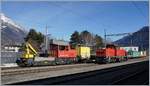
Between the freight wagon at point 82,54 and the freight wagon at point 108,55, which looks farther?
the freight wagon at point 82,54

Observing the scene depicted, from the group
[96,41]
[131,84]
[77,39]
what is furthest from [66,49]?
[96,41]

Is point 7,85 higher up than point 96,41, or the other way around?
point 96,41

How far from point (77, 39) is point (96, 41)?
1837cm

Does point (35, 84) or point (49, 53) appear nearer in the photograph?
point (35, 84)

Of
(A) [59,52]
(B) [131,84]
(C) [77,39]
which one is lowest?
(B) [131,84]

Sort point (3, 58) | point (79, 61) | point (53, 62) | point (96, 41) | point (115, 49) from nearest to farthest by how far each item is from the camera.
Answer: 1. point (53, 62)
2. point (3, 58)
3. point (79, 61)
4. point (115, 49)
5. point (96, 41)

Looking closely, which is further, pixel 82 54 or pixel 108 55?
pixel 82 54

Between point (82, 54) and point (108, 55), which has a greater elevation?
point (82, 54)

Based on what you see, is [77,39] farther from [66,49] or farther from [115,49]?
[66,49]

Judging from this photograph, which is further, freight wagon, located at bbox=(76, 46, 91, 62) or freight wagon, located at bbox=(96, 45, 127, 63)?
freight wagon, located at bbox=(76, 46, 91, 62)

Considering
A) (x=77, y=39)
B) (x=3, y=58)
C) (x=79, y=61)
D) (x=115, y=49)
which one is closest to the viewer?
(x=3, y=58)

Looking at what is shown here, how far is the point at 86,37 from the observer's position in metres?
139

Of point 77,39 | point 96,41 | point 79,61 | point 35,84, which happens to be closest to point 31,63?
point 79,61

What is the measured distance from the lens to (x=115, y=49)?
5469 cm
